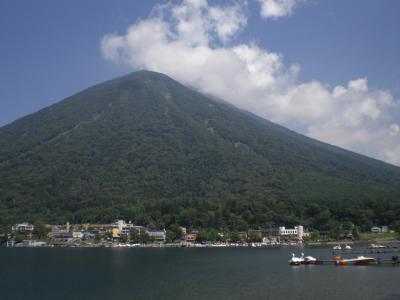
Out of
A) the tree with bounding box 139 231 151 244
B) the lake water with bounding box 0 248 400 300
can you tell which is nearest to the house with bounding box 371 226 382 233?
the tree with bounding box 139 231 151 244

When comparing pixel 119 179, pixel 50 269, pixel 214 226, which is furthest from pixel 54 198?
pixel 50 269

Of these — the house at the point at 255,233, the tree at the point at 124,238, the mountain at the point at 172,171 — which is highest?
the mountain at the point at 172,171

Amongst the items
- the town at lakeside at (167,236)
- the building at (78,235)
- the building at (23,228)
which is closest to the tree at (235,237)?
the town at lakeside at (167,236)

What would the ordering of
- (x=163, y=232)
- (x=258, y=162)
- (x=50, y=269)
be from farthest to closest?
1. (x=258, y=162)
2. (x=163, y=232)
3. (x=50, y=269)

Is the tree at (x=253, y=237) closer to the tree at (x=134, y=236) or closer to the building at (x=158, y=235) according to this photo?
the building at (x=158, y=235)

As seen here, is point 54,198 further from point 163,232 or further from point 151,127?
point 151,127

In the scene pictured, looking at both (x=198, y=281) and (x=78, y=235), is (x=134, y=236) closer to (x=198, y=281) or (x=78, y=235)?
(x=78, y=235)

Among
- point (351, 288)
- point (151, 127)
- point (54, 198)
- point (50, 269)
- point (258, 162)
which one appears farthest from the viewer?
point (151, 127)
